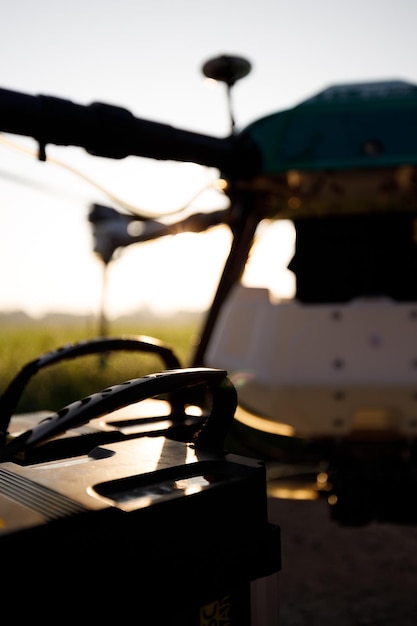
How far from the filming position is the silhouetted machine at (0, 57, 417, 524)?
1.78 m

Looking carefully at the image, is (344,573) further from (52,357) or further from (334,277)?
(52,357)

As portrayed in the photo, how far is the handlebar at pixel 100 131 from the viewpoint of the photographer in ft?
4.60

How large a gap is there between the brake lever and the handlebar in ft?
2.92

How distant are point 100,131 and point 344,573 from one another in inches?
67.5

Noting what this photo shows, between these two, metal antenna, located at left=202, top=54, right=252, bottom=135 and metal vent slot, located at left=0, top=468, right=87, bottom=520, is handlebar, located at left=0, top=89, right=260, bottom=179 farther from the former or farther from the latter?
metal vent slot, located at left=0, top=468, right=87, bottom=520

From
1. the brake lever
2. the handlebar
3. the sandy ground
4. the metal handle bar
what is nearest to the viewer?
the brake lever

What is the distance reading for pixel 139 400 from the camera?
79 centimetres

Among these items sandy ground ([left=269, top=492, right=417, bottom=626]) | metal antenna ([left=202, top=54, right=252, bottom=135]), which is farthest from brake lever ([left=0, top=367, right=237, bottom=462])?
metal antenna ([left=202, top=54, right=252, bottom=135])

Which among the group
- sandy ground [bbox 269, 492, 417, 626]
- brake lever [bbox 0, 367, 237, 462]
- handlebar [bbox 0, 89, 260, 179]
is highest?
handlebar [bbox 0, 89, 260, 179]

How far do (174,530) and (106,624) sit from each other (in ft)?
0.43

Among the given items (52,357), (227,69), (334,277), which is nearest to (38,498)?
(52,357)

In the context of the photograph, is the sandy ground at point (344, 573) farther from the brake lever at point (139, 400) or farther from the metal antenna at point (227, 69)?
the metal antenna at point (227, 69)

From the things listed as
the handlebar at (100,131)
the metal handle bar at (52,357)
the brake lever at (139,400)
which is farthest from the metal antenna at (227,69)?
the brake lever at (139,400)

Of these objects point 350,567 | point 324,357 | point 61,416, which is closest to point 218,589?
point 61,416
